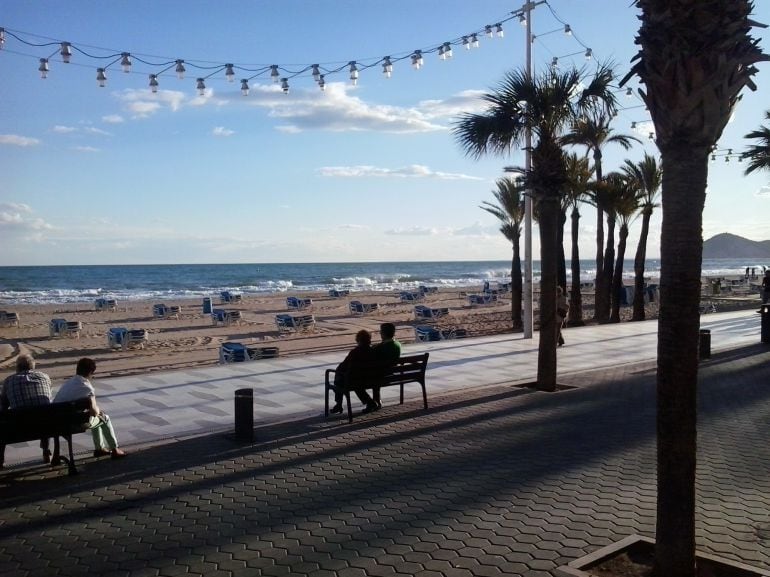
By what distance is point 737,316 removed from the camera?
80.6 feet

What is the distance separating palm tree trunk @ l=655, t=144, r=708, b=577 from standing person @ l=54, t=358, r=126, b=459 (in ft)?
16.3

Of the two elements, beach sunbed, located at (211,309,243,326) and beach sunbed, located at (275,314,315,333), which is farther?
beach sunbed, located at (211,309,243,326)

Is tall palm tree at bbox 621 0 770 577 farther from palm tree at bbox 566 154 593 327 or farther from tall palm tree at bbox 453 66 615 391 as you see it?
palm tree at bbox 566 154 593 327

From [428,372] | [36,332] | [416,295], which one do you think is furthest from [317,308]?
[428,372]

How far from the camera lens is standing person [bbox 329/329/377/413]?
27.2 ft

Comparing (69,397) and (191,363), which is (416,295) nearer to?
(191,363)

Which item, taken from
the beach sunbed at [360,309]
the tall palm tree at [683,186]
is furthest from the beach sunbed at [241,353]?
the beach sunbed at [360,309]

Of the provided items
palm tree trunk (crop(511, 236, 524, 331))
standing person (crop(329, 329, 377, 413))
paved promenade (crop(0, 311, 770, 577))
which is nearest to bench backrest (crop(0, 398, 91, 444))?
paved promenade (crop(0, 311, 770, 577))

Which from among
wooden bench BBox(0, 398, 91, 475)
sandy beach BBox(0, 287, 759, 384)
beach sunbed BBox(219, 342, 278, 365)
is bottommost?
sandy beach BBox(0, 287, 759, 384)

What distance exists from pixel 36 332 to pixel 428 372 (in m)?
18.9

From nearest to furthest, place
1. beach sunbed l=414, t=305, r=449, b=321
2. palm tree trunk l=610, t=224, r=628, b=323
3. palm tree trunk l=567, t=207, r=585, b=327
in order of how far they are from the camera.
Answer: palm tree trunk l=567, t=207, r=585, b=327
palm tree trunk l=610, t=224, r=628, b=323
beach sunbed l=414, t=305, r=449, b=321

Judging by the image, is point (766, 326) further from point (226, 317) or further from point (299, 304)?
point (299, 304)

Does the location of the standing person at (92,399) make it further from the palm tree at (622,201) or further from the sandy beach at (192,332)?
the palm tree at (622,201)

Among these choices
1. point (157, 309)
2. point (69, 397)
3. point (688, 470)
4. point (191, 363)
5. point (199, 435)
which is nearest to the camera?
point (688, 470)
